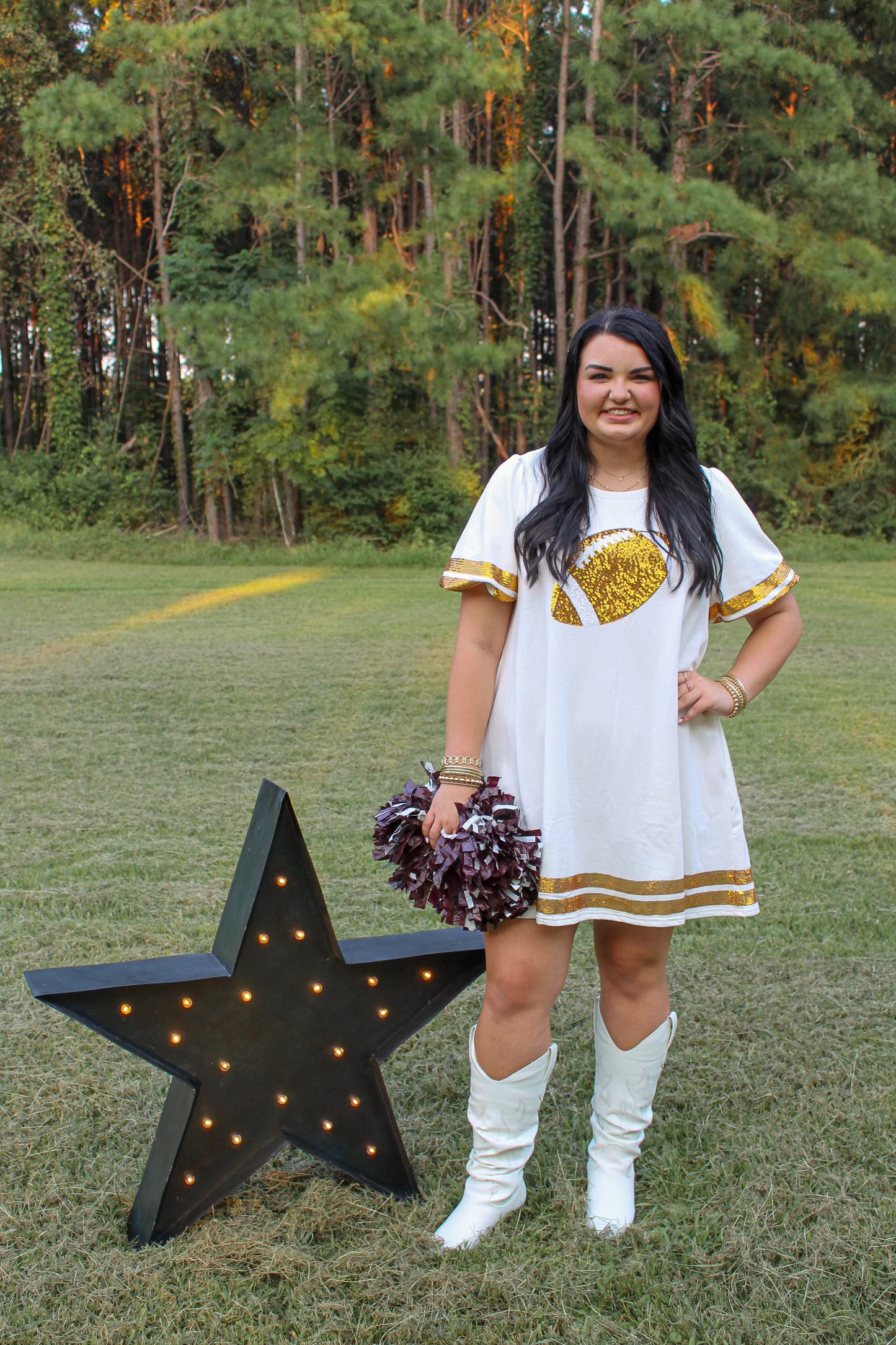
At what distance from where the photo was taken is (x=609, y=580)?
5.32 feet

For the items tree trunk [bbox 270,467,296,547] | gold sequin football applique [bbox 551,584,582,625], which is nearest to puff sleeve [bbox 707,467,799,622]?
gold sequin football applique [bbox 551,584,582,625]

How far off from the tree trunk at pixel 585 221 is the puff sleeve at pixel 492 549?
1402cm

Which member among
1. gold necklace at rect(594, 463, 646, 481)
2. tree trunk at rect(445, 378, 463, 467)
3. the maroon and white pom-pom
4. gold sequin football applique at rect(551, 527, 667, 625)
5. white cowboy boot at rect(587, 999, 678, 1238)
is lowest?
tree trunk at rect(445, 378, 463, 467)

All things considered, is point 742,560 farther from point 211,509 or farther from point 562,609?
point 211,509

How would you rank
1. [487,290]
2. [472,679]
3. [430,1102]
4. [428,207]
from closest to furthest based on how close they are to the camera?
[472,679] → [430,1102] → [428,207] → [487,290]

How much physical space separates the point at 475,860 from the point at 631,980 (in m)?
0.38

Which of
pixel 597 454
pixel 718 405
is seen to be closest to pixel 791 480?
pixel 718 405

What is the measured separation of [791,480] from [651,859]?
16.0 metres

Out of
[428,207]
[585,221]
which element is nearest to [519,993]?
[428,207]

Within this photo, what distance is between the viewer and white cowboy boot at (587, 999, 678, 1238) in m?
1.78

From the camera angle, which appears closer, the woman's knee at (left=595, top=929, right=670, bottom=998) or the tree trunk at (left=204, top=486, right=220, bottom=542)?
the woman's knee at (left=595, top=929, right=670, bottom=998)

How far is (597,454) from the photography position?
170 cm

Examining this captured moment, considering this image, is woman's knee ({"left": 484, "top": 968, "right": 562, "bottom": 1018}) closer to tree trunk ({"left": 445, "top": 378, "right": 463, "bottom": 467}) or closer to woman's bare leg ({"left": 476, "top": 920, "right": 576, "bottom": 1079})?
woman's bare leg ({"left": 476, "top": 920, "right": 576, "bottom": 1079})

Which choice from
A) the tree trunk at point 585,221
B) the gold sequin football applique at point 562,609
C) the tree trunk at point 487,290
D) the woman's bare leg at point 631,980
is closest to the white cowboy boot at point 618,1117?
the woman's bare leg at point 631,980
